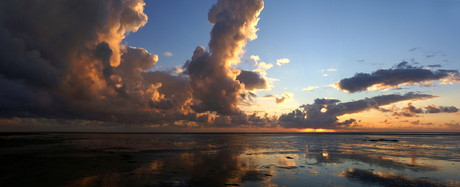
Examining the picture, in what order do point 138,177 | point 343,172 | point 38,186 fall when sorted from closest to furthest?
point 38,186 < point 138,177 < point 343,172

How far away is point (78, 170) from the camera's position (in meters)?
23.9

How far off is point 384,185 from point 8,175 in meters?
34.7

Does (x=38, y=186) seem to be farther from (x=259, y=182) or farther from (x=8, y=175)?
(x=259, y=182)

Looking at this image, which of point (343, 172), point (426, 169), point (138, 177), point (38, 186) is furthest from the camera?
point (426, 169)

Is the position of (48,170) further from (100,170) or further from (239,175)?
(239,175)

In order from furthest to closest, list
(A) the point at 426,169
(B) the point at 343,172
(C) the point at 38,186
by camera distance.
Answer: (A) the point at 426,169, (B) the point at 343,172, (C) the point at 38,186

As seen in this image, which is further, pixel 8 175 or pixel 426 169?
pixel 426 169

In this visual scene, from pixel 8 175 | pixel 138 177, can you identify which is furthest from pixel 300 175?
pixel 8 175

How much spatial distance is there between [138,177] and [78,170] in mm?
8906

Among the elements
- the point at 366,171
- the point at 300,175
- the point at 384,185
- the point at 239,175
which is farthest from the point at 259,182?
the point at 366,171

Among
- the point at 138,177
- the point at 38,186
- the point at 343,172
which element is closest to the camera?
the point at 38,186

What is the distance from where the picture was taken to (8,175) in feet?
70.5

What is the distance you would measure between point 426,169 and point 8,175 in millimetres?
44579

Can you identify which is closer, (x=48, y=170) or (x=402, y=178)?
(x=402, y=178)
